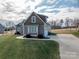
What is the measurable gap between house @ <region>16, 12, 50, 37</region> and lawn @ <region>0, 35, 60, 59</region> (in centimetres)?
16

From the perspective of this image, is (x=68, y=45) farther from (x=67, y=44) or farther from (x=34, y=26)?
(x=34, y=26)

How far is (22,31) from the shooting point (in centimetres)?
364

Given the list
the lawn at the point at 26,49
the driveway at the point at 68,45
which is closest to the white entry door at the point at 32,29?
the lawn at the point at 26,49

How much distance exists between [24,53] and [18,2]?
3.07 feet

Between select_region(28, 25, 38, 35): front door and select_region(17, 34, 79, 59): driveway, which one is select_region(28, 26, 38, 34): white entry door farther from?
select_region(17, 34, 79, 59): driveway

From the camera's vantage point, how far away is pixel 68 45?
3.62m

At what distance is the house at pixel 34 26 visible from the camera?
12.0 ft

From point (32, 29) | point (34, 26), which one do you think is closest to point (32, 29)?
point (32, 29)

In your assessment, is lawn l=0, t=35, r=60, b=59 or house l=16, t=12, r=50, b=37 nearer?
lawn l=0, t=35, r=60, b=59

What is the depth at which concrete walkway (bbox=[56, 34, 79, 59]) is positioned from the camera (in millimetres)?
3447

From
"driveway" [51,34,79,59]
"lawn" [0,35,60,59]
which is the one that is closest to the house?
"lawn" [0,35,60,59]

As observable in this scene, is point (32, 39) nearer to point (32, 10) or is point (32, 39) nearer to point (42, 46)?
point (42, 46)

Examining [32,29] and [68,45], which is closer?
[68,45]

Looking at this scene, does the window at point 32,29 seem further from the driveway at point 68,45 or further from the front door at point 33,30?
the driveway at point 68,45
